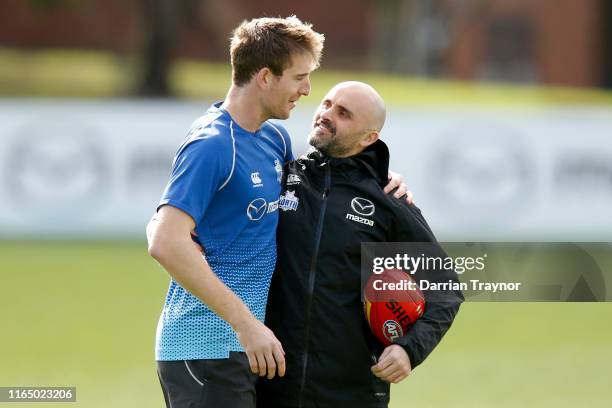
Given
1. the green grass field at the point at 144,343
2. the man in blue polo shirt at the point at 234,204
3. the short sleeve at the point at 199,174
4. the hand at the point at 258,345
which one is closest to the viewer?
the hand at the point at 258,345

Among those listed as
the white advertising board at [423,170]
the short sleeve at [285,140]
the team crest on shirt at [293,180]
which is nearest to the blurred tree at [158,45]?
the white advertising board at [423,170]

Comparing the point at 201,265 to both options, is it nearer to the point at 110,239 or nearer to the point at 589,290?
the point at 589,290

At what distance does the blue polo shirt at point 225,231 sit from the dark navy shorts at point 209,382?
0.04 metres

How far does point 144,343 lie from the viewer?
10875 millimetres

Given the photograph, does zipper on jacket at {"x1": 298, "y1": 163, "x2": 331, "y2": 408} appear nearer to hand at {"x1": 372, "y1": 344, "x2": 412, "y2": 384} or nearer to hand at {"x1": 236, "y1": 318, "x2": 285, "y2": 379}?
hand at {"x1": 372, "y1": 344, "x2": 412, "y2": 384}

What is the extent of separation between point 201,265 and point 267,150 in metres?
0.82

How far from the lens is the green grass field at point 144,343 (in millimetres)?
8992

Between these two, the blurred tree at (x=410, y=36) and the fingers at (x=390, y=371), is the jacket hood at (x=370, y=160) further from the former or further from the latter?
the blurred tree at (x=410, y=36)

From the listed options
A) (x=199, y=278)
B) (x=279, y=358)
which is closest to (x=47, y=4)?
(x=199, y=278)

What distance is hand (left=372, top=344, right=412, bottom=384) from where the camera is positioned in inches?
199

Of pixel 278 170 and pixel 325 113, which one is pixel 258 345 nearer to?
pixel 278 170

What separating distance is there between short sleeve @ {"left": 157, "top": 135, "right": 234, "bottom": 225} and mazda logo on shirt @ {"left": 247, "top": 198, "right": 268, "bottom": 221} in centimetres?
19

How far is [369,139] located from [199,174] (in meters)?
0.98

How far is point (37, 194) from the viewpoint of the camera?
623 inches
